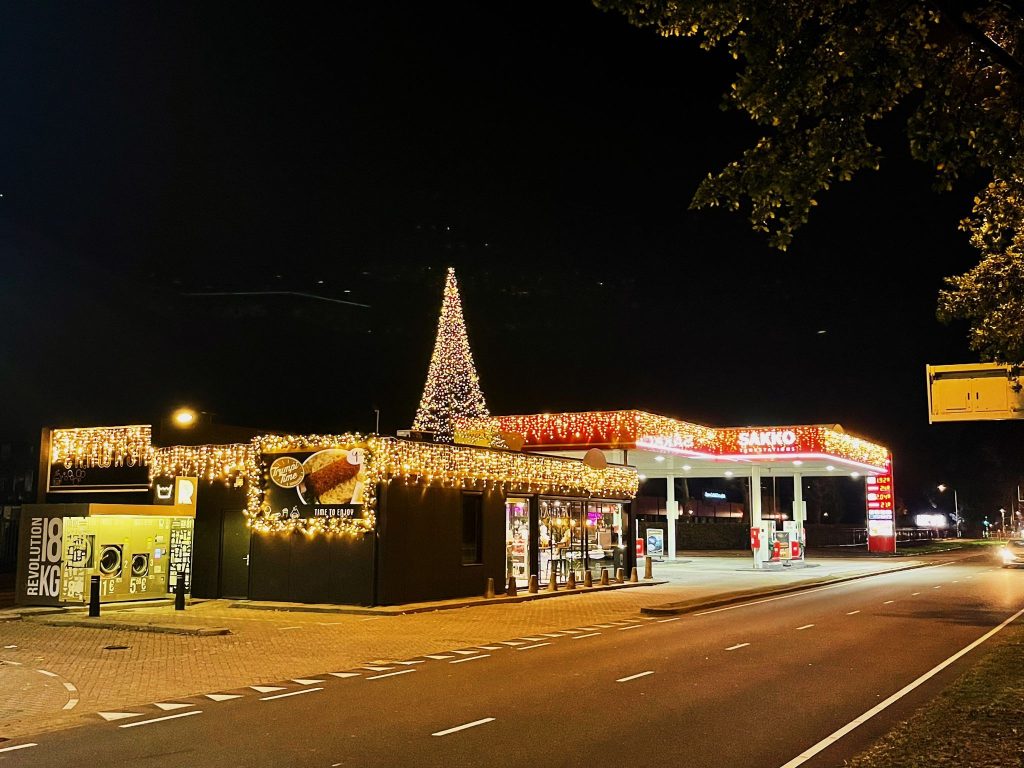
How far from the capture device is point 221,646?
16.7 m

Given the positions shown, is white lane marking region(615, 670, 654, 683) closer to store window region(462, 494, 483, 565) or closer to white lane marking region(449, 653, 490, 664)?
white lane marking region(449, 653, 490, 664)

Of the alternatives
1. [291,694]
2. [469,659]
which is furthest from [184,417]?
[291,694]

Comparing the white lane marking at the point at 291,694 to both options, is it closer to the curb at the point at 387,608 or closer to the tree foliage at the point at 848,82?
the tree foliage at the point at 848,82

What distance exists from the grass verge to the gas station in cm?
2006

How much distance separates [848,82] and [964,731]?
611 cm

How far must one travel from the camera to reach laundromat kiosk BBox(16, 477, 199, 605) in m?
24.1

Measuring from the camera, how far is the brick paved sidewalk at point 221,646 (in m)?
12.1

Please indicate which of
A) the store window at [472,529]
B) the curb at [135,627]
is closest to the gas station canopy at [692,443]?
the store window at [472,529]

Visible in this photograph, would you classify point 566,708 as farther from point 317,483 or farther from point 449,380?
point 449,380

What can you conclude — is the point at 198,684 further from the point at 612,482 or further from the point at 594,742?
the point at 612,482

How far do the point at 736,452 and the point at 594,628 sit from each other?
78.9 feet

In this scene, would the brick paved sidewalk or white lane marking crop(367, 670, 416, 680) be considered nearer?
the brick paved sidewalk

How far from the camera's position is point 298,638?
18.0 m

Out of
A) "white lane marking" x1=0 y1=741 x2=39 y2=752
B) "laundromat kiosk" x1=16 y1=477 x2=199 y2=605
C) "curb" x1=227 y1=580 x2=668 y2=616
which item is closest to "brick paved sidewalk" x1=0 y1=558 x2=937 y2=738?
"curb" x1=227 y1=580 x2=668 y2=616
